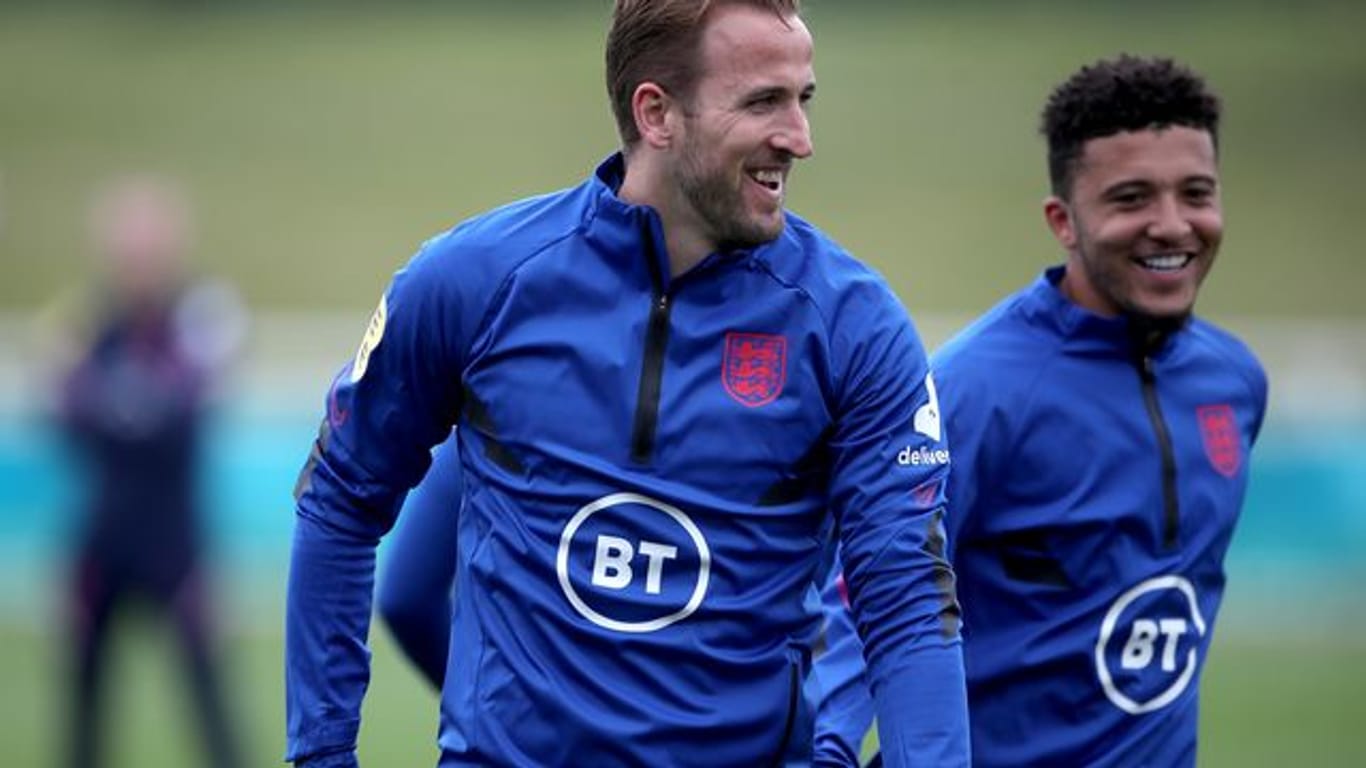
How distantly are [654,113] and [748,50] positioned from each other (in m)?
0.23

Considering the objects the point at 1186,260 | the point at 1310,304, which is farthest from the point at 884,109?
the point at 1186,260

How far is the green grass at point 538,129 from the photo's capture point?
25.1m

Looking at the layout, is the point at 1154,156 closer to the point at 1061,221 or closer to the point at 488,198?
the point at 1061,221

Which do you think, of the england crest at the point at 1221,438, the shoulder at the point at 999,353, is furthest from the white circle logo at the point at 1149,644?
the shoulder at the point at 999,353

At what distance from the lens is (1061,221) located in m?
5.53

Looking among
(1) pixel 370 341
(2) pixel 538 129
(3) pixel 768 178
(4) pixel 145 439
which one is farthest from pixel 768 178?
(2) pixel 538 129

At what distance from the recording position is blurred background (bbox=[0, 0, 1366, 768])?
1361 cm

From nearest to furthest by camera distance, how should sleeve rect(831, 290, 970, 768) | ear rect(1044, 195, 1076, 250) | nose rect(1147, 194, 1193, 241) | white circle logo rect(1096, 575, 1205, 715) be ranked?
sleeve rect(831, 290, 970, 768)
white circle logo rect(1096, 575, 1205, 715)
nose rect(1147, 194, 1193, 241)
ear rect(1044, 195, 1076, 250)

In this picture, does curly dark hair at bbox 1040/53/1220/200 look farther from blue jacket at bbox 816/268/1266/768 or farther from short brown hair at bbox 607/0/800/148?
short brown hair at bbox 607/0/800/148

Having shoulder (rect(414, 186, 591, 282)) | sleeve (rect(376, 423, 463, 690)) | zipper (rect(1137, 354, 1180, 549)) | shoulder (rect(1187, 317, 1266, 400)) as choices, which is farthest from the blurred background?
shoulder (rect(414, 186, 591, 282))

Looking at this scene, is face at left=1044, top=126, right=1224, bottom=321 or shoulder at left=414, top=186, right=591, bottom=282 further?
face at left=1044, top=126, right=1224, bottom=321

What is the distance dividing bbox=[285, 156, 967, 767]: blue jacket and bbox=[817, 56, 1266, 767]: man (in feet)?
1.99

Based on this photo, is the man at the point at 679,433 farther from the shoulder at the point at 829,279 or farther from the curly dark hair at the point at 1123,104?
the curly dark hair at the point at 1123,104

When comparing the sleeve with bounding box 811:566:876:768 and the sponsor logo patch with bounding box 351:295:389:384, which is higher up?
the sponsor logo patch with bounding box 351:295:389:384
